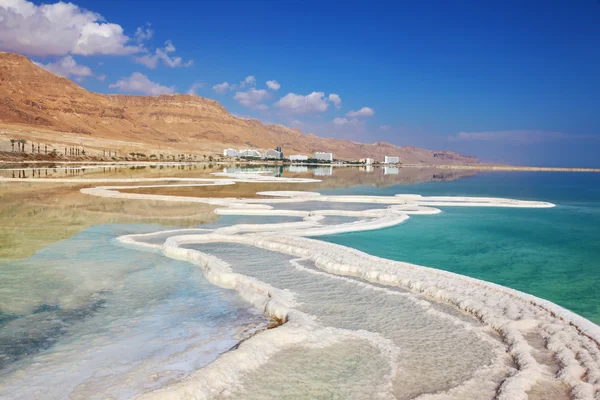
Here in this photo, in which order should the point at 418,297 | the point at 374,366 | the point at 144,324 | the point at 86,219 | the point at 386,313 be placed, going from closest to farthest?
the point at 374,366 < the point at 144,324 < the point at 386,313 < the point at 418,297 < the point at 86,219

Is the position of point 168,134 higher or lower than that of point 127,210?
higher

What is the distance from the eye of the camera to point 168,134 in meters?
192

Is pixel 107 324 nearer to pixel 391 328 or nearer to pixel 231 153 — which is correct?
pixel 391 328

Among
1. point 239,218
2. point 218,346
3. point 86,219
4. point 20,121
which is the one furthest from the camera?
point 20,121

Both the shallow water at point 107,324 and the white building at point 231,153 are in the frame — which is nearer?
the shallow water at point 107,324

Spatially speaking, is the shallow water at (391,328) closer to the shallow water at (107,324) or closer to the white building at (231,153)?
the shallow water at (107,324)

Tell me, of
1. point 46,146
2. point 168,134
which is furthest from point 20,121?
point 168,134

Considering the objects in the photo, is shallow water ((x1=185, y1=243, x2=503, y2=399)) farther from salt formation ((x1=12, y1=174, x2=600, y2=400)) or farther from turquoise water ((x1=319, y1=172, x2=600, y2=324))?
turquoise water ((x1=319, y1=172, x2=600, y2=324))

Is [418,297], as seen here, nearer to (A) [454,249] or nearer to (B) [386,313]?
(B) [386,313]

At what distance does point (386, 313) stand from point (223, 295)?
279cm

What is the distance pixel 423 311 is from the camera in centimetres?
737

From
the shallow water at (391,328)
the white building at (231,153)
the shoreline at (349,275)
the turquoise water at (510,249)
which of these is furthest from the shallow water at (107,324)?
the white building at (231,153)

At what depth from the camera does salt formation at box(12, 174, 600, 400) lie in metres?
4.94

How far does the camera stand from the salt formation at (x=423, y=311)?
494 centimetres
